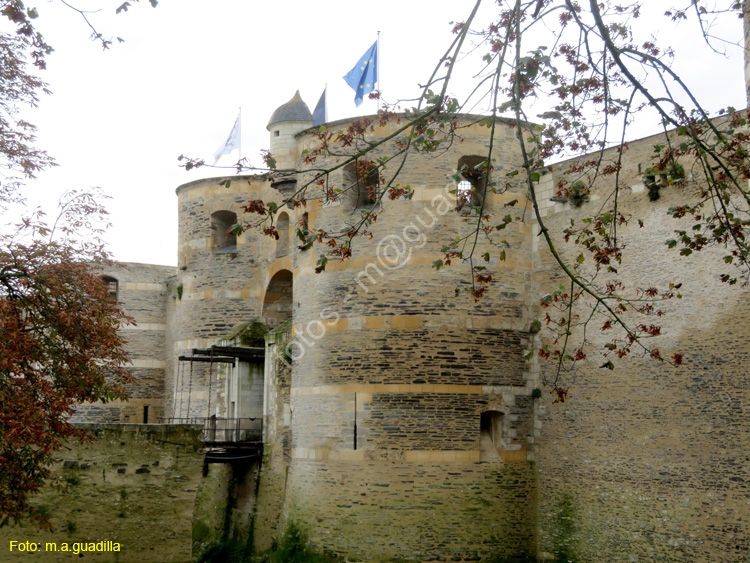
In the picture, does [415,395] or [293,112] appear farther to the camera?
[293,112]

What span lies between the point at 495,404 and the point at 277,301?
324 inches

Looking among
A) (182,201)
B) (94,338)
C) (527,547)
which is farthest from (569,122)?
(182,201)

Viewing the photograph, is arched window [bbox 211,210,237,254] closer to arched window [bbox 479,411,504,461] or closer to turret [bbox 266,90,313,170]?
turret [bbox 266,90,313,170]

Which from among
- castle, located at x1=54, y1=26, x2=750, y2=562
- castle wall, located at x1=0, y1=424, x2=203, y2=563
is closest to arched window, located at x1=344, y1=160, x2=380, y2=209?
castle, located at x1=54, y1=26, x2=750, y2=562

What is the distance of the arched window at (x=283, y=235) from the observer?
71.6 feet

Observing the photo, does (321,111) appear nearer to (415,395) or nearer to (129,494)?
(415,395)

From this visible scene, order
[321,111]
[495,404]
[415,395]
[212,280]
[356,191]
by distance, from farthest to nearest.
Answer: [212,280] → [321,111] → [356,191] → [495,404] → [415,395]

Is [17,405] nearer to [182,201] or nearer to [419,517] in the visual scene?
[419,517]

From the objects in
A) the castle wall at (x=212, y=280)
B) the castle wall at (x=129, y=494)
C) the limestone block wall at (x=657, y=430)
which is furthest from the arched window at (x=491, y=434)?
the castle wall at (x=212, y=280)

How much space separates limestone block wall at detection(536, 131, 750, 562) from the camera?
44.0 ft

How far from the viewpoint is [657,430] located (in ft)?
47.4

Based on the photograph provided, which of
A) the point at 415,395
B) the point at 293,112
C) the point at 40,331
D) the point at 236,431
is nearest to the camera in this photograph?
the point at 40,331

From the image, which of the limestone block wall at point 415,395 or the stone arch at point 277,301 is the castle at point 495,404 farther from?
the stone arch at point 277,301

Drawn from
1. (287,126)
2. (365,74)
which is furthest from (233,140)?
(365,74)
